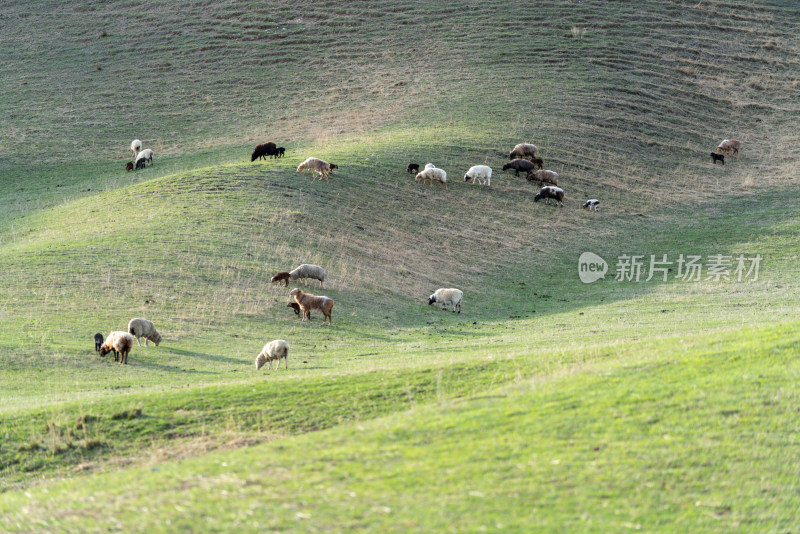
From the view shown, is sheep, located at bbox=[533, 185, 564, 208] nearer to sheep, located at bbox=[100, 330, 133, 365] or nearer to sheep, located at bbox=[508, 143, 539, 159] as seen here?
sheep, located at bbox=[508, 143, 539, 159]

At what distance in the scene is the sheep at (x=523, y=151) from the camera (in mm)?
47594

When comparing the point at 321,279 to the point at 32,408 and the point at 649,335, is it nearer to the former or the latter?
the point at 649,335

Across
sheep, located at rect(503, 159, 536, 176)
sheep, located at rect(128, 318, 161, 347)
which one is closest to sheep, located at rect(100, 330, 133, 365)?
sheep, located at rect(128, 318, 161, 347)

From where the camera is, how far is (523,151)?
47656mm

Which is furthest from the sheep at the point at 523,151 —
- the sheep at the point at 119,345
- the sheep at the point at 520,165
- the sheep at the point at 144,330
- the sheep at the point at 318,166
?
the sheep at the point at 119,345

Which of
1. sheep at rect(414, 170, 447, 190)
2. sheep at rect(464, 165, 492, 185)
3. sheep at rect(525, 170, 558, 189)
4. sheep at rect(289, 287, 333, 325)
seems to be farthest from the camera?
sheep at rect(525, 170, 558, 189)

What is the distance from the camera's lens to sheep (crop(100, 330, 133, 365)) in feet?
71.3

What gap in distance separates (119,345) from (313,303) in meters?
6.87

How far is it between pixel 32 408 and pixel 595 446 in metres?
11.2

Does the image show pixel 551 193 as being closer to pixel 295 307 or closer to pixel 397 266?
pixel 397 266

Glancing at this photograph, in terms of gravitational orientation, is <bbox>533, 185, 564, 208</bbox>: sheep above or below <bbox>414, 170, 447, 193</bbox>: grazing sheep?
below

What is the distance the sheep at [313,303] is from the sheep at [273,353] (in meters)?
5.31

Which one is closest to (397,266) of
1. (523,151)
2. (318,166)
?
(318,166)

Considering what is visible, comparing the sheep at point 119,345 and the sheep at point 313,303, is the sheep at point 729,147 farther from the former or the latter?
the sheep at point 119,345
